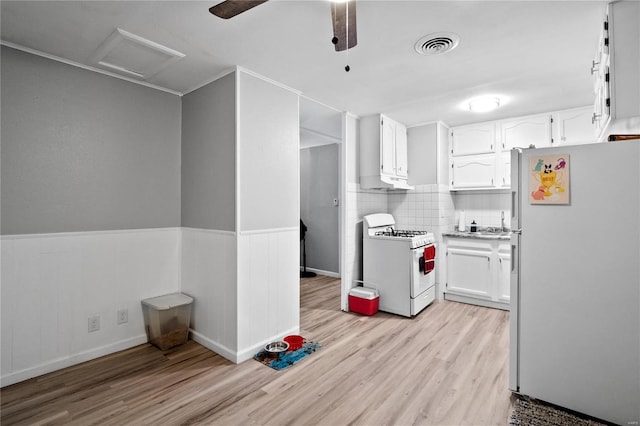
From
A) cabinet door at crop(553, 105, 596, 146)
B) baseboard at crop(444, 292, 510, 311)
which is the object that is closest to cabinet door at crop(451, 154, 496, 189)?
cabinet door at crop(553, 105, 596, 146)

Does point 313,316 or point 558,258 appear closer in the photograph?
point 558,258

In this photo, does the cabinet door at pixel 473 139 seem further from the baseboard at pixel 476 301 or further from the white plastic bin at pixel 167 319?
the white plastic bin at pixel 167 319

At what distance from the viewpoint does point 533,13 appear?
1.90 m

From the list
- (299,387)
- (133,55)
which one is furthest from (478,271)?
(133,55)

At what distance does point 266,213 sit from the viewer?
2.87 m

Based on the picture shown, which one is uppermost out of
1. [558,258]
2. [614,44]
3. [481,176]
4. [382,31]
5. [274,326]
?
[382,31]

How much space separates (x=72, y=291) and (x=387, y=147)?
3.56 meters

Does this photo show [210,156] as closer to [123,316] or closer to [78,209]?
[78,209]

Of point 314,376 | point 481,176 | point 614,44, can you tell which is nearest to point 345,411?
point 314,376

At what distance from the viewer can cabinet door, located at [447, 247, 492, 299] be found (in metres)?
3.98

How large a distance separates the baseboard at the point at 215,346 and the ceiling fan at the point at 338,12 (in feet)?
7.93

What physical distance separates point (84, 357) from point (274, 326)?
5.13 feet

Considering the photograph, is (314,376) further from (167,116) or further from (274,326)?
(167,116)

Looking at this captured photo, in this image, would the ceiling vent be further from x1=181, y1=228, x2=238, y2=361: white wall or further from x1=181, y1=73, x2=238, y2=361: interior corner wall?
x1=181, y1=228, x2=238, y2=361: white wall
